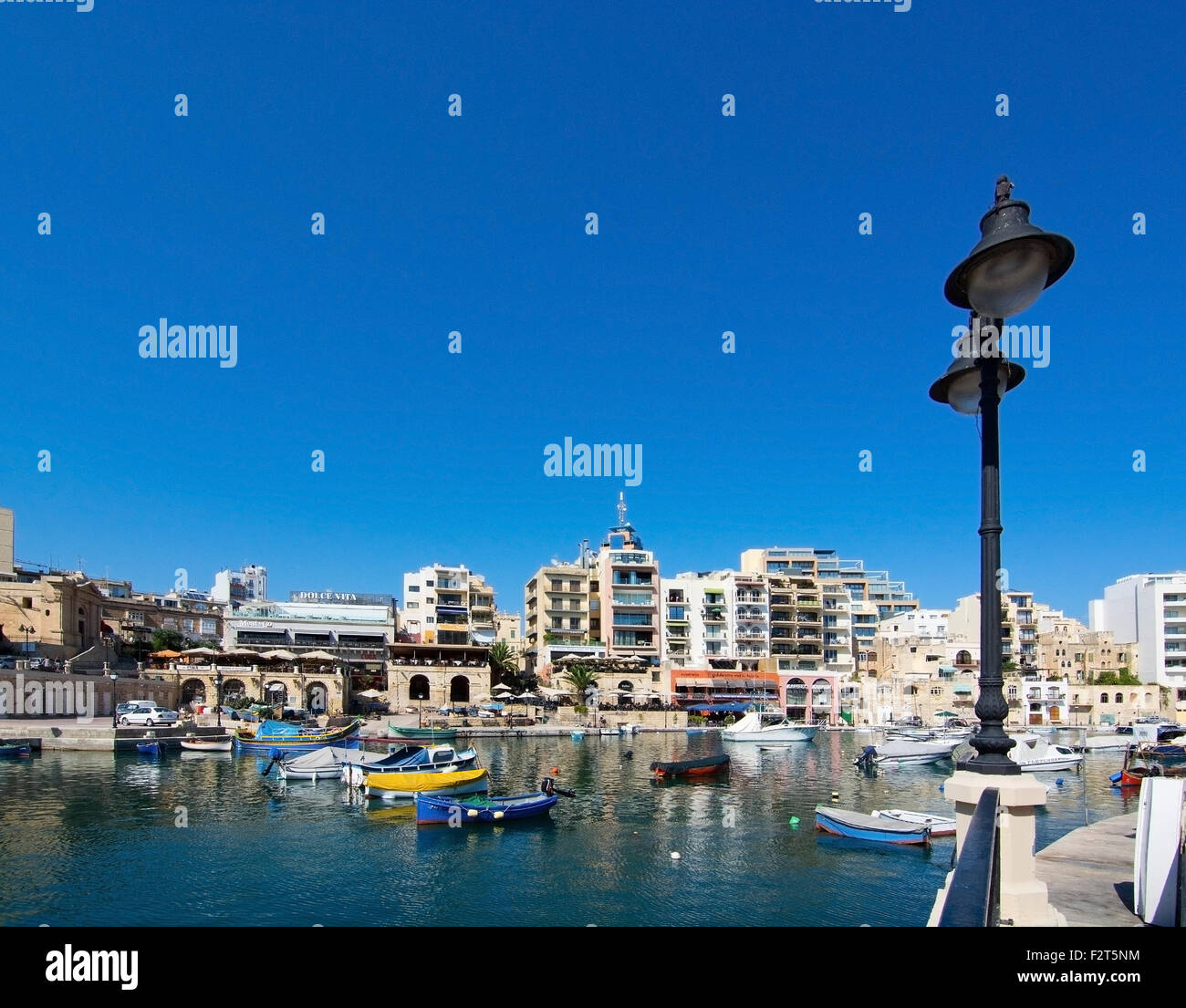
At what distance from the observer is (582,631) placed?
306 ft

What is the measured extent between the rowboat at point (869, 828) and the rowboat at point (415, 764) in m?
15.6

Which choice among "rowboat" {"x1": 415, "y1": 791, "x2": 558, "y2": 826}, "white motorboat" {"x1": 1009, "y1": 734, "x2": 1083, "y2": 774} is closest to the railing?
"rowboat" {"x1": 415, "y1": 791, "x2": 558, "y2": 826}

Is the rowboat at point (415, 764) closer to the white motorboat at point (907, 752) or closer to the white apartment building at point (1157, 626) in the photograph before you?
the white motorboat at point (907, 752)

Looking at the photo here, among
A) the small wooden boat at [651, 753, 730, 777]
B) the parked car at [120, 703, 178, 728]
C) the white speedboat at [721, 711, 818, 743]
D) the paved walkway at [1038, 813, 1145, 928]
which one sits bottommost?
the white speedboat at [721, 711, 818, 743]

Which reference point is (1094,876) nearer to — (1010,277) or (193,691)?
(1010,277)

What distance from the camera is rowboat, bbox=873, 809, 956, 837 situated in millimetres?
28516

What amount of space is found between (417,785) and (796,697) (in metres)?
64.7

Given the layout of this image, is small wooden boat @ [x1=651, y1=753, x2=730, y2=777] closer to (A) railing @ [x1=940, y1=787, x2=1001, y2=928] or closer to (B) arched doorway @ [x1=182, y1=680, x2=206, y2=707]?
(A) railing @ [x1=940, y1=787, x2=1001, y2=928]

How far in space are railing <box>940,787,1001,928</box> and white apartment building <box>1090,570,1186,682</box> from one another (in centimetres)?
10566

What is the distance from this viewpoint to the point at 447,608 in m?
92.1

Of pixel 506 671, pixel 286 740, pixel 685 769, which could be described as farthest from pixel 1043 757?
pixel 506 671
